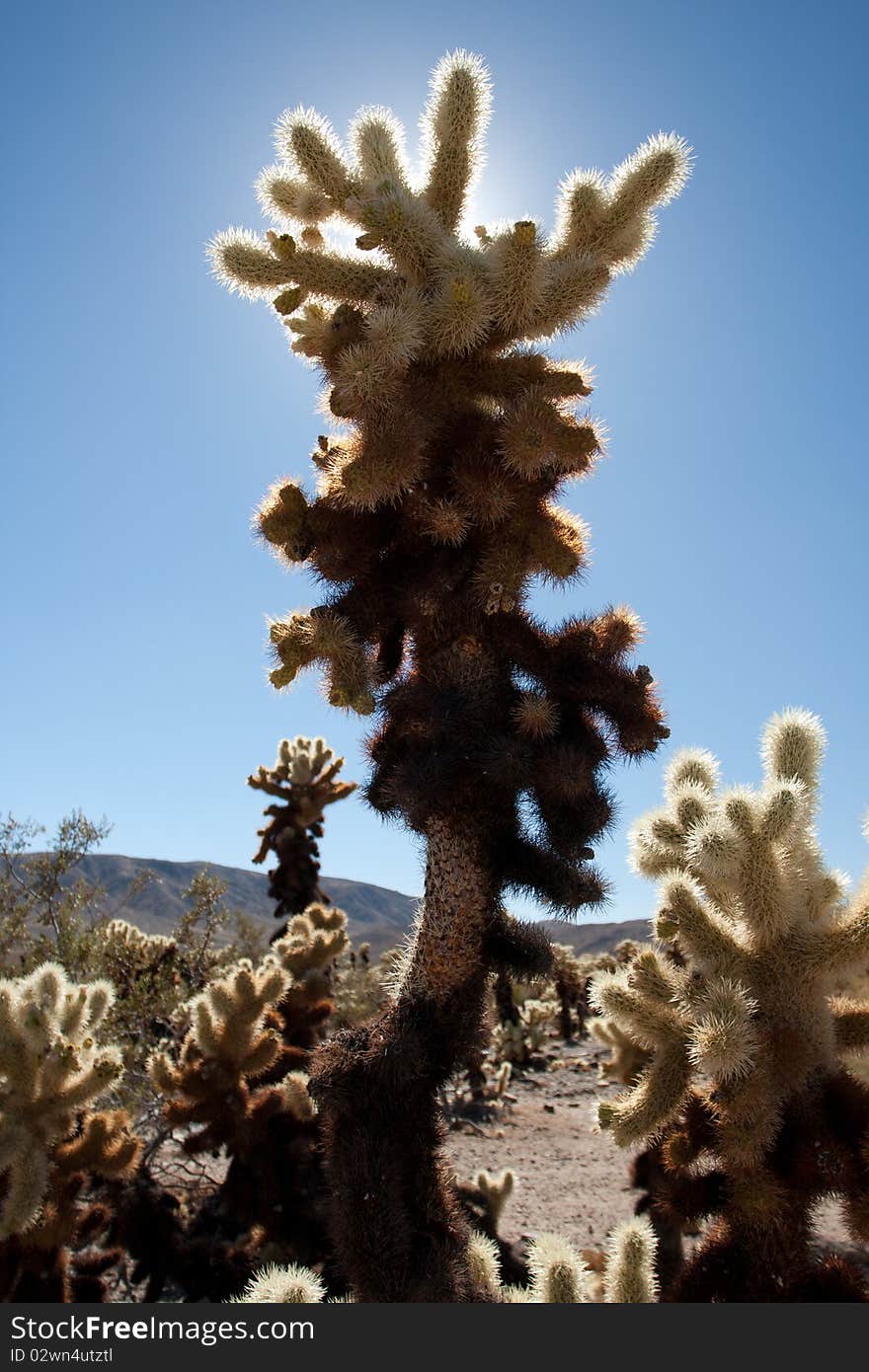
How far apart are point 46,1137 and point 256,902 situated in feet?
281

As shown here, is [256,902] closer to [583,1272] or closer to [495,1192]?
[495,1192]

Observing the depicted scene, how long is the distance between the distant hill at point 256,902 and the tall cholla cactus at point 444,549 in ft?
173

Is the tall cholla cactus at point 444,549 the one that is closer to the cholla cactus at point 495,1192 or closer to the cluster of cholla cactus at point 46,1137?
the cluster of cholla cactus at point 46,1137

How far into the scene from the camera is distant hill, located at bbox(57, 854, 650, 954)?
219 feet

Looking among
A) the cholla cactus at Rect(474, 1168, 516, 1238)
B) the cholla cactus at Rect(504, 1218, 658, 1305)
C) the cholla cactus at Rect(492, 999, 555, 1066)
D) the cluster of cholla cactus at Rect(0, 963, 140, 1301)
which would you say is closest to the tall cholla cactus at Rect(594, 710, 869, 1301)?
the cholla cactus at Rect(504, 1218, 658, 1305)

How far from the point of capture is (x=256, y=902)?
86.1 meters

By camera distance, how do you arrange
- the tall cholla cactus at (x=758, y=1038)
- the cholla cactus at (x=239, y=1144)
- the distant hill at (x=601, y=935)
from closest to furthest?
1. the tall cholla cactus at (x=758, y=1038)
2. the cholla cactus at (x=239, y=1144)
3. the distant hill at (x=601, y=935)

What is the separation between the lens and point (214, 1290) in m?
5.62

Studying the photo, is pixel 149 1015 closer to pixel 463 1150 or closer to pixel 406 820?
pixel 463 1150

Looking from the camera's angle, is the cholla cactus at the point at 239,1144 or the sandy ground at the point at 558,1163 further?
the sandy ground at the point at 558,1163

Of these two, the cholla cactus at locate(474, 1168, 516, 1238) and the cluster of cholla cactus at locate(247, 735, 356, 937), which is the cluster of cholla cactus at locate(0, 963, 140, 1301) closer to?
the cholla cactus at locate(474, 1168, 516, 1238)

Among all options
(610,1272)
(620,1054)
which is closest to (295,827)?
(620,1054)

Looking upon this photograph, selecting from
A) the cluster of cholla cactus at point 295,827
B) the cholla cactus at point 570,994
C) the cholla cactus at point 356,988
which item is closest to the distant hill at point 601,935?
the cholla cactus at point 570,994

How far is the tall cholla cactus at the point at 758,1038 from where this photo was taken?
10.0ft
